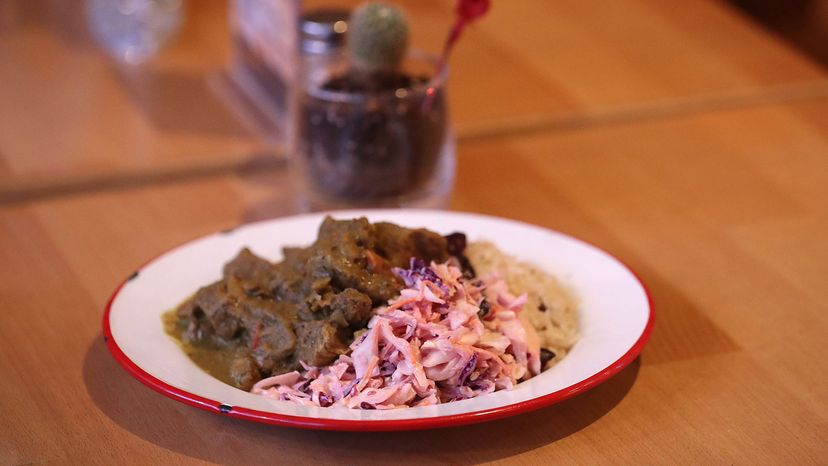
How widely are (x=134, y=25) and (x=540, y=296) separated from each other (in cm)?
131

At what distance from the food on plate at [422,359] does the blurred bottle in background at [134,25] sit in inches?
49.6

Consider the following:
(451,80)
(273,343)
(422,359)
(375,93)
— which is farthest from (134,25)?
(422,359)

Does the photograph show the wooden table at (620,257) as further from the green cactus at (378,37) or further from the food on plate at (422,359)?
the green cactus at (378,37)

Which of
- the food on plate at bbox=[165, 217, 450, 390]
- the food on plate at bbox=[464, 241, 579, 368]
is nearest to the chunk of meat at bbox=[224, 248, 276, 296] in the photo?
the food on plate at bbox=[165, 217, 450, 390]

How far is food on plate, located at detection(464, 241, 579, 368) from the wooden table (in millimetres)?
67

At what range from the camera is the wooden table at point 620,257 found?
106 centimetres

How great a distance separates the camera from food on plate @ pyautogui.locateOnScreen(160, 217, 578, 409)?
3.42ft

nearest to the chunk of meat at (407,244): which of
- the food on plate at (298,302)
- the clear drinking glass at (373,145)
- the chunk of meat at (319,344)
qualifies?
the food on plate at (298,302)

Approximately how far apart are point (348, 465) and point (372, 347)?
0.38 ft

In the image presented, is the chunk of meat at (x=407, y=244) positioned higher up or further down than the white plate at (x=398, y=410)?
higher up

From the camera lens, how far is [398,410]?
1.00 meters

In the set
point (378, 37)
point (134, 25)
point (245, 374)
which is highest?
point (378, 37)

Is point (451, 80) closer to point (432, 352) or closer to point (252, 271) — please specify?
point (252, 271)

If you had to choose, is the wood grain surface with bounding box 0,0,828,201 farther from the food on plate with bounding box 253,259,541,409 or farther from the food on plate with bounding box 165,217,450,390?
the food on plate with bounding box 253,259,541,409
